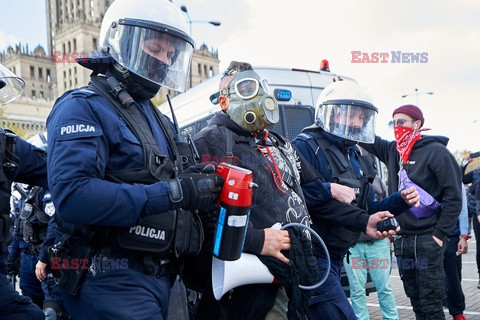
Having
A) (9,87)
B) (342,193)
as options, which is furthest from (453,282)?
(9,87)

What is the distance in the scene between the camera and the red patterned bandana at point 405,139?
470cm

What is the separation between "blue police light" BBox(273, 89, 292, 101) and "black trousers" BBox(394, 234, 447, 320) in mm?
2115

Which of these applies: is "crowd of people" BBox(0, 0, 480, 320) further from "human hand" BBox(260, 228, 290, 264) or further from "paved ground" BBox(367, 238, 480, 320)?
"paved ground" BBox(367, 238, 480, 320)

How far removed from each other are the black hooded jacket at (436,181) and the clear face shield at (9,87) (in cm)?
312

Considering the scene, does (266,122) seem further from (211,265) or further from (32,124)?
(32,124)

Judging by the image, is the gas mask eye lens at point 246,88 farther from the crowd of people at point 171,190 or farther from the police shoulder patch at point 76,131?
the police shoulder patch at point 76,131

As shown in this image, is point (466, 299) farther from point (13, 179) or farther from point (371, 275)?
point (13, 179)

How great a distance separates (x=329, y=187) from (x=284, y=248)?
3.16ft

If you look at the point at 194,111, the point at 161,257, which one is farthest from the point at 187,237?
the point at 194,111

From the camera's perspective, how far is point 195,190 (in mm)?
2086

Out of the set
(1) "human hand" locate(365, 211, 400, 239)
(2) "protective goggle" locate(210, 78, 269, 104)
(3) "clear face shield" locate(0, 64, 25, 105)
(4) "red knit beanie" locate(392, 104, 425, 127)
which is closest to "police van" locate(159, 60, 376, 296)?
(4) "red knit beanie" locate(392, 104, 425, 127)

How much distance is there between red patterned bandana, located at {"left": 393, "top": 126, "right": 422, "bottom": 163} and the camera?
185 inches

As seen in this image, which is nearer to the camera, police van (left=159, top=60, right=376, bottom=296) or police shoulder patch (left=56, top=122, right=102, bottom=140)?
police shoulder patch (left=56, top=122, right=102, bottom=140)

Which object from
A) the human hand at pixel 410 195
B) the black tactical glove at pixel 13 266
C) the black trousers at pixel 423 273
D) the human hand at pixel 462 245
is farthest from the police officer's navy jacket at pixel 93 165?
the human hand at pixel 462 245
